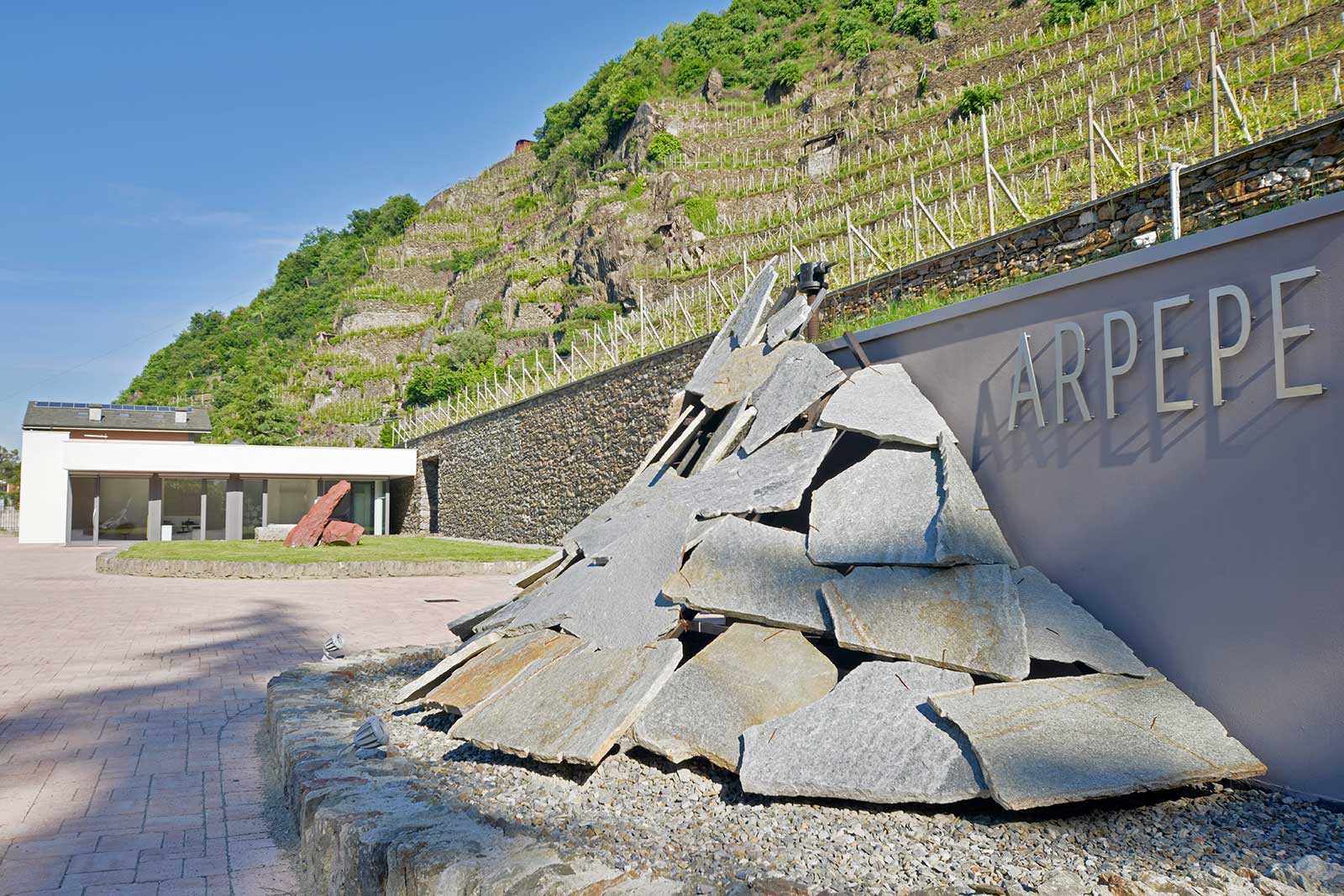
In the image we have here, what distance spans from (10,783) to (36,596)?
9.75 meters

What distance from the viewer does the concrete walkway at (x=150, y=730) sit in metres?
3.04

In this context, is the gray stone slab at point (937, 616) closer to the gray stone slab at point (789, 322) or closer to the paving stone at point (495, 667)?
the paving stone at point (495, 667)

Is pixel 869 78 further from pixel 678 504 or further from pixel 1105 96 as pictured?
pixel 678 504

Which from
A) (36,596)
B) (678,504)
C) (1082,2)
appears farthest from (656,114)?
(678,504)

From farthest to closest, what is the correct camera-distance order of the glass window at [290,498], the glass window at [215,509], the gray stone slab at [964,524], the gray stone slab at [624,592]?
the glass window at [290,498] < the glass window at [215,509] < the gray stone slab at [624,592] < the gray stone slab at [964,524]

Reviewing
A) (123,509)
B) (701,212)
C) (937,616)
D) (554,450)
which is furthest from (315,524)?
(701,212)

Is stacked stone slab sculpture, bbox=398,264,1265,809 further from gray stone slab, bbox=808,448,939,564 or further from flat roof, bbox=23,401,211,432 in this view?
flat roof, bbox=23,401,211,432

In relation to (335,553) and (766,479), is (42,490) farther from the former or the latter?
(766,479)

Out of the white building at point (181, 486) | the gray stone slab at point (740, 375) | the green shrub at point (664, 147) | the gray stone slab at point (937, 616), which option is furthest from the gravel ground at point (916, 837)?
the green shrub at point (664, 147)

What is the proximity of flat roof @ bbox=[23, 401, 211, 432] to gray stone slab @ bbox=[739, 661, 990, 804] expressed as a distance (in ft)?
126

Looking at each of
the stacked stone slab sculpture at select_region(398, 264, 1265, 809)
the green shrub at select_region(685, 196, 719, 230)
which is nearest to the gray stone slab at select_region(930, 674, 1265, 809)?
the stacked stone slab sculpture at select_region(398, 264, 1265, 809)

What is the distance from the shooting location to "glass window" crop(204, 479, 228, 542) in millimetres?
28019

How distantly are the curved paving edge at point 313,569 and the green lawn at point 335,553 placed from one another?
0.73ft

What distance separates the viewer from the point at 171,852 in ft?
10.3
